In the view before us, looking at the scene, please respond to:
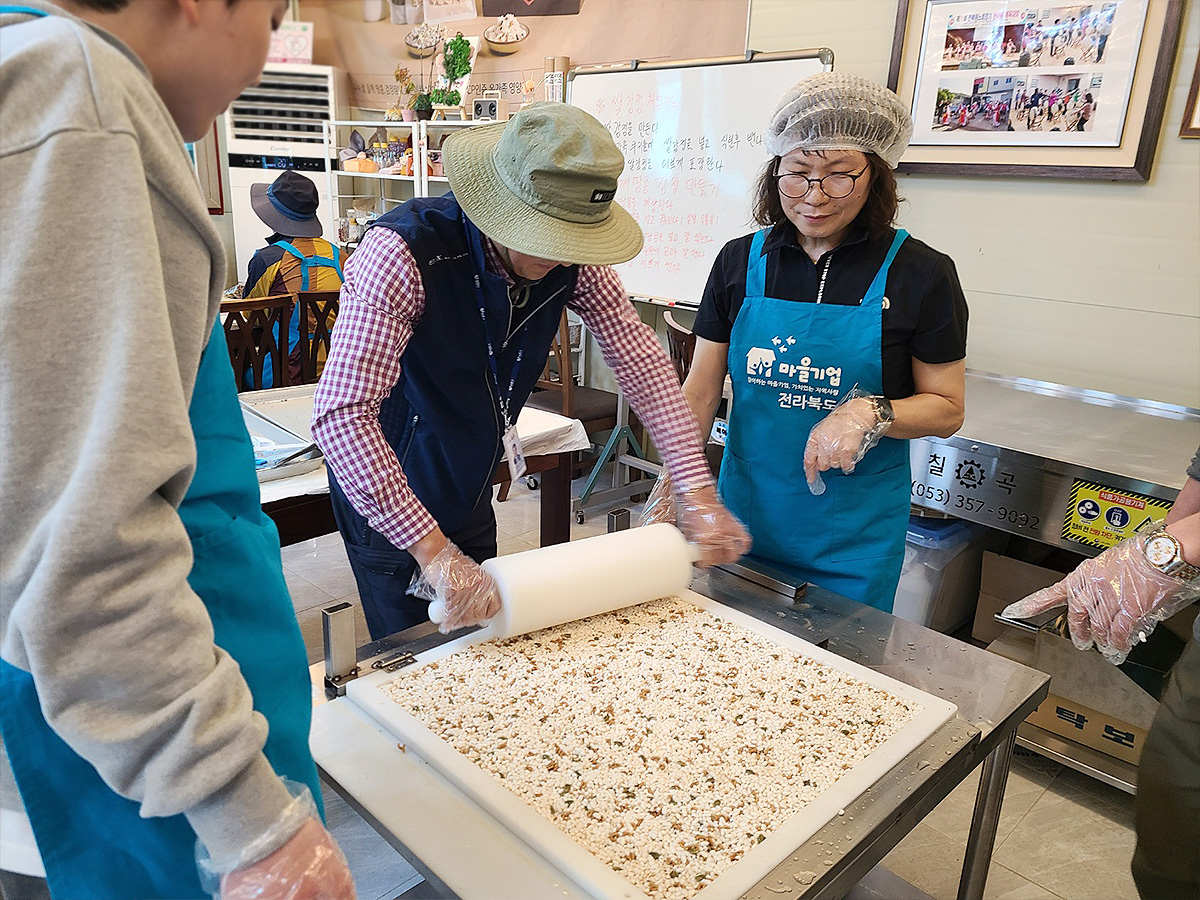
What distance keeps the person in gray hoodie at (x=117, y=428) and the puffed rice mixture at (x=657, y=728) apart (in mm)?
348

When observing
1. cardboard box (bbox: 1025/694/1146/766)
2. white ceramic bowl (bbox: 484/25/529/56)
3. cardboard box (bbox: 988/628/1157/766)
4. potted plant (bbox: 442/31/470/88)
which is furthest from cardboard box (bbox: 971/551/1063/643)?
potted plant (bbox: 442/31/470/88)

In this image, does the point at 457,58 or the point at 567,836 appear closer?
the point at 567,836

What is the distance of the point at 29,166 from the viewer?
42 cm

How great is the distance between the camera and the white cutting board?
2.52ft

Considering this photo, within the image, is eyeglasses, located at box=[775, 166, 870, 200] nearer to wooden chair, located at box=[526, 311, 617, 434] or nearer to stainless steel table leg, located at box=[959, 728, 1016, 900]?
stainless steel table leg, located at box=[959, 728, 1016, 900]

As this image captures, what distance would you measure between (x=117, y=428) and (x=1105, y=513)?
2.06 meters

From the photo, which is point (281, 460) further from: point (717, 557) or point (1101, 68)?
point (1101, 68)

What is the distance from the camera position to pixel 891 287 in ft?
4.79

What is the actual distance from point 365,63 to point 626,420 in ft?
9.77

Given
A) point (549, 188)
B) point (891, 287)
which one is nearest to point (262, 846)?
point (549, 188)

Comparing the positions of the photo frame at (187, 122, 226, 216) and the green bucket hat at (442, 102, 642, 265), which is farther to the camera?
the photo frame at (187, 122, 226, 216)

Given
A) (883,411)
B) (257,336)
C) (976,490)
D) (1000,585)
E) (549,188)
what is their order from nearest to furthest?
(549,188) < (883,411) < (976,490) < (1000,585) < (257,336)

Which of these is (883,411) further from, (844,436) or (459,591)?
→ (459,591)

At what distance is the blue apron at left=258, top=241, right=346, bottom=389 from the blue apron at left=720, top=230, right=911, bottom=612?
1.67m
